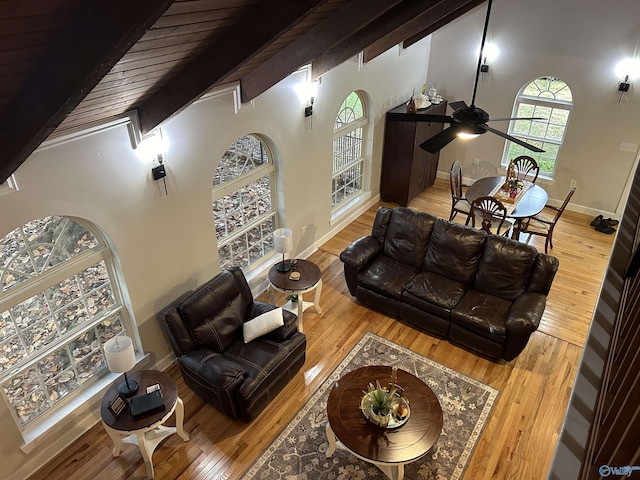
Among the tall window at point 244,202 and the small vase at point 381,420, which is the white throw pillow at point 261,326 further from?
the small vase at point 381,420

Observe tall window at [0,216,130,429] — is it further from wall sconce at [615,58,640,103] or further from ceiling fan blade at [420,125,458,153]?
wall sconce at [615,58,640,103]

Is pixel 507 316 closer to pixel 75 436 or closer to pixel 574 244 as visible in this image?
pixel 574 244

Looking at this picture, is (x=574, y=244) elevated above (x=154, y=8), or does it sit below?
below

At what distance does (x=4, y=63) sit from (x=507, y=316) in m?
4.85

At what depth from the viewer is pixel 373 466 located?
13.6 ft

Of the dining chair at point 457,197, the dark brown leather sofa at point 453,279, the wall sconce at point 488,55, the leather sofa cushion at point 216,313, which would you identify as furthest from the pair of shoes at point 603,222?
the leather sofa cushion at point 216,313

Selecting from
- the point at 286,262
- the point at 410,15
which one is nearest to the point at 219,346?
the point at 286,262

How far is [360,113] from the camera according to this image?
7.42m

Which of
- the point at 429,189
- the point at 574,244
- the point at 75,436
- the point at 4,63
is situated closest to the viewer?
the point at 4,63

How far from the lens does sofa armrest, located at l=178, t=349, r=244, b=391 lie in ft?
14.0

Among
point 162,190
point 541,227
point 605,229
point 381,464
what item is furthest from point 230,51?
point 605,229

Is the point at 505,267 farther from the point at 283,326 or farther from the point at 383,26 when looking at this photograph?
the point at 383,26

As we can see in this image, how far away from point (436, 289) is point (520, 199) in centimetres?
225

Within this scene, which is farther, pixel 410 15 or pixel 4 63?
pixel 410 15
